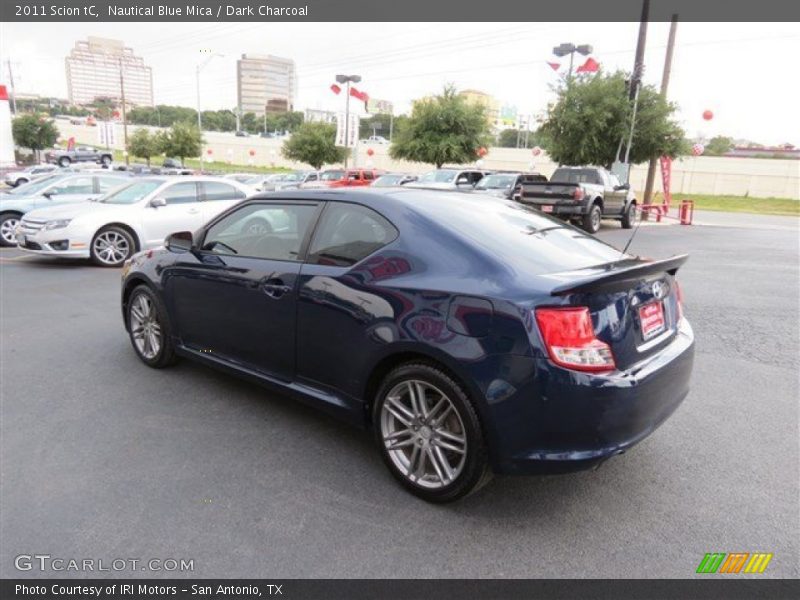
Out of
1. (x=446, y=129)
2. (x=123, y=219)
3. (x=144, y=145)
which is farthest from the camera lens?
(x=144, y=145)

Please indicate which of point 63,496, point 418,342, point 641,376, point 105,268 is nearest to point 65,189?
point 105,268

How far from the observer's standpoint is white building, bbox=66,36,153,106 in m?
132

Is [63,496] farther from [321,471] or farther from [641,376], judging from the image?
[641,376]

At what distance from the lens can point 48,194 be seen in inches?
508

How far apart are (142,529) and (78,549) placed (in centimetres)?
28

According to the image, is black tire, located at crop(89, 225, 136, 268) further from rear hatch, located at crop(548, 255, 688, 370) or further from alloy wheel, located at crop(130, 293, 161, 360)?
rear hatch, located at crop(548, 255, 688, 370)

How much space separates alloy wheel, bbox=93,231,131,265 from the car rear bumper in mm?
9340

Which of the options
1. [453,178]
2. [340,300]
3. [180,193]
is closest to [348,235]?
[340,300]

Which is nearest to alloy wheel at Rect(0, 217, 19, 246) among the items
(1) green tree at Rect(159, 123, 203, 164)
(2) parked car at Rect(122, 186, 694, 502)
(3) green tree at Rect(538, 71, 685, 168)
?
(2) parked car at Rect(122, 186, 694, 502)

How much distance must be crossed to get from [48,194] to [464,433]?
1331 centimetres

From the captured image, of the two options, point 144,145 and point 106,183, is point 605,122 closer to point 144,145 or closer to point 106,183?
point 106,183

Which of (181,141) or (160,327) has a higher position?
(181,141)

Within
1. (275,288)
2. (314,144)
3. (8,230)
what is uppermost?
(314,144)

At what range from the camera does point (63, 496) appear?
309 centimetres
